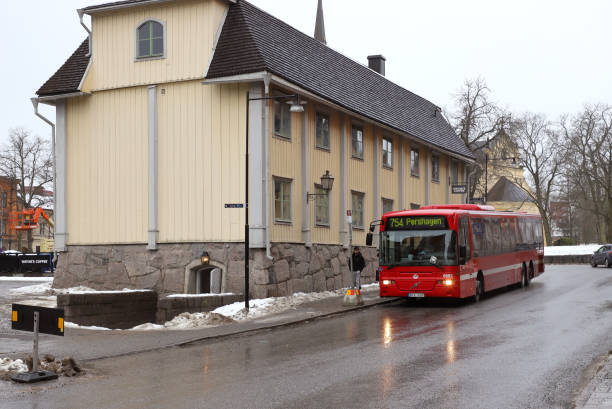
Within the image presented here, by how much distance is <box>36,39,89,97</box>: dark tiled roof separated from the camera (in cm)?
2739

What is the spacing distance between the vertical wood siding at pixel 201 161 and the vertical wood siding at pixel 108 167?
0.86 m

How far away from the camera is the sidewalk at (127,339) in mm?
15641

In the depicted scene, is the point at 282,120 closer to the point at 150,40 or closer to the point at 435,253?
the point at 150,40

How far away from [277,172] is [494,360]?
44.9 ft

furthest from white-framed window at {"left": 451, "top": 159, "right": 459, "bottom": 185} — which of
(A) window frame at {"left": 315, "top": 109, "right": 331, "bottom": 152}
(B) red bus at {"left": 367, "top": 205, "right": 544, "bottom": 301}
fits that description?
(B) red bus at {"left": 367, "top": 205, "right": 544, "bottom": 301}

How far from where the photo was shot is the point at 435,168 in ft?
133

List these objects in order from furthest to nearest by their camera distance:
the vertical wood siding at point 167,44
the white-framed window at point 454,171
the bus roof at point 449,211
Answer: the white-framed window at point 454,171 < the vertical wood siding at point 167,44 < the bus roof at point 449,211

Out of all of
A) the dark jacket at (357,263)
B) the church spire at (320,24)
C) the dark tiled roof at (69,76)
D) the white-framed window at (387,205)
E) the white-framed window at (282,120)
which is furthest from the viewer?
the church spire at (320,24)

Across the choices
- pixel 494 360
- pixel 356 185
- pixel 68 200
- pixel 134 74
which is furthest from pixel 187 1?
pixel 494 360

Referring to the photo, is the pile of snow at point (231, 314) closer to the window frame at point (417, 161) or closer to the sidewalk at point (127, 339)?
the sidewalk at point (127, 339)

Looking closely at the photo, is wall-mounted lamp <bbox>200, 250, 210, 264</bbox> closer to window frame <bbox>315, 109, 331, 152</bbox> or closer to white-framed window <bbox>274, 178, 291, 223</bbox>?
white-framed window <bbox>274, 178, 291, 223</bbox>

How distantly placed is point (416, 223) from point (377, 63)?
21.9 metres

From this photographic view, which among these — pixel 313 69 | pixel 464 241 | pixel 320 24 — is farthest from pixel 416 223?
pixel 320 24

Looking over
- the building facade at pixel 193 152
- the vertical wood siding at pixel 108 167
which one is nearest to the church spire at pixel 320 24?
the building facade at pixel 193 152
